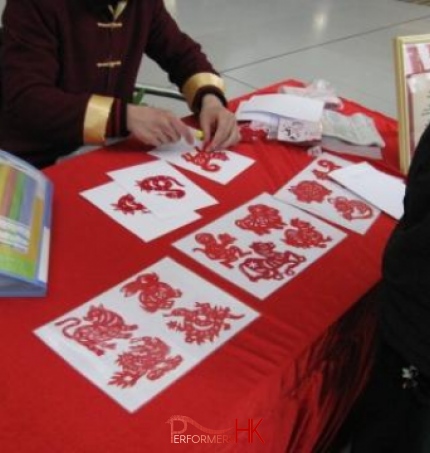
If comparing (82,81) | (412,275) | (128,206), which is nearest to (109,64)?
(82,81)

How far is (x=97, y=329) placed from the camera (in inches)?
24.1

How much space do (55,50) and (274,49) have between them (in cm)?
198

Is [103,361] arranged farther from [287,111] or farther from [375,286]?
[287,111]

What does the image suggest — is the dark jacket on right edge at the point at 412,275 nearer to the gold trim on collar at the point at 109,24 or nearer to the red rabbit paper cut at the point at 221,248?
the red rabbit paper cut at the point at 221,248

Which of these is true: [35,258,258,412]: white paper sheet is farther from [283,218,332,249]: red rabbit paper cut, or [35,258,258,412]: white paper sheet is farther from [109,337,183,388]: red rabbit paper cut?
[283,218,332,249]: red rabbit paper cut

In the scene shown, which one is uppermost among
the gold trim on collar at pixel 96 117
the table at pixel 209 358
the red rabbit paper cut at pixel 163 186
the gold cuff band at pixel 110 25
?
the gold cuff band at pixel 110 25

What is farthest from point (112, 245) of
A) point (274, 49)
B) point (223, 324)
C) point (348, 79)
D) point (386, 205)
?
point (274, 49)

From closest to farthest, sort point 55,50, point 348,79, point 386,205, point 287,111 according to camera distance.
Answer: point 386,205 → point 55,50 → point 287,111 → point 348,79

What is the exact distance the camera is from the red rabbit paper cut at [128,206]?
83 centimetres

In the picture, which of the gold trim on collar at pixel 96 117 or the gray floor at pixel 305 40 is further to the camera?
the gray floor at pixel 305 40

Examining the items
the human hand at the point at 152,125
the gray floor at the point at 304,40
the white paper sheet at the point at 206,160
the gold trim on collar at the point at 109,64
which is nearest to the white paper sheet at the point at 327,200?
the white paper sheet at the point at 206,160

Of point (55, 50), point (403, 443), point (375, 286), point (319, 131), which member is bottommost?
point (403, 443)

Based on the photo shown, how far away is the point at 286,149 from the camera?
1.08 m

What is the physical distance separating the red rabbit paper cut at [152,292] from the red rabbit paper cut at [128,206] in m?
0.16
